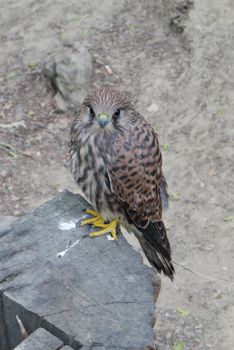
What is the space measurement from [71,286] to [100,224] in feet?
1.82

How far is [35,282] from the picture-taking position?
9.53 ft

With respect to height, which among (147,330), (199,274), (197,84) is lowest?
(199,274)

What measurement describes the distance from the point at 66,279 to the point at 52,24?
4.51 meters

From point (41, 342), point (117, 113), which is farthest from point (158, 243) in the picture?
point (41, 342)

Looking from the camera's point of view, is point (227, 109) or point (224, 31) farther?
point (224, 31)

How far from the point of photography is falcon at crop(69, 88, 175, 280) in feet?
11.6

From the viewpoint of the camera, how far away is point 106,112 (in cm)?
352

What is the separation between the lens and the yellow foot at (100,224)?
3296mm

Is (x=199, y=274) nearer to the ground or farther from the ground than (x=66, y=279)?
nearer to the ground

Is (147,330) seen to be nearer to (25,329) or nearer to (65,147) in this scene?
(25,329)

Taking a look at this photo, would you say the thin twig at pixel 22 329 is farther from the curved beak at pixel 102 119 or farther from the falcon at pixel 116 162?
the curved beak at pixel 102 119

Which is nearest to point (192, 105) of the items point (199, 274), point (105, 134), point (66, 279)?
point (199, 274)

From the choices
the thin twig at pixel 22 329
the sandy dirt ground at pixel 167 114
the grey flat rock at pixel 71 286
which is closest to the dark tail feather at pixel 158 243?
the grey flat rock at pixel 71 286

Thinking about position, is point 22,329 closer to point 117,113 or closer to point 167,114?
point 117,113
